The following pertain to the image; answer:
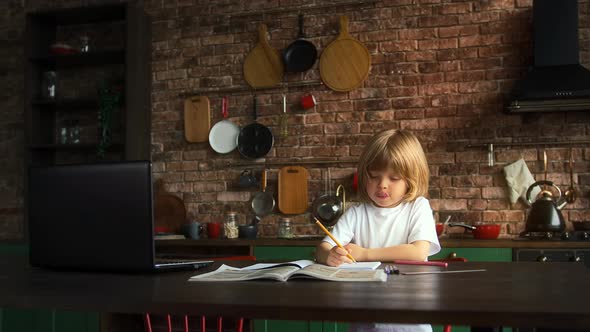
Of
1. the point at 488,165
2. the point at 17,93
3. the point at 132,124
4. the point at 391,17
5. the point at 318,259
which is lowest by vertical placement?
the point at 318,259

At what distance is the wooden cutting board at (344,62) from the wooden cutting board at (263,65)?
316 millimetres

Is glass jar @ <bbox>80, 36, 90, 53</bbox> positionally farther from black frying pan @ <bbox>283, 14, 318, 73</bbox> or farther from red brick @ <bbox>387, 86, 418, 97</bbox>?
red brick @ <bbox>387, 86, 418, 97</bbox>

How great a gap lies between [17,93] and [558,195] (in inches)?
154

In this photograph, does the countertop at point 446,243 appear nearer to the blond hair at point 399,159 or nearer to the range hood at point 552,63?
the range hood at point 552,63

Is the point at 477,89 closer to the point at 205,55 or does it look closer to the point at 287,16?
the point at 287,16

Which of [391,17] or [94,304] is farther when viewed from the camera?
[391,17]

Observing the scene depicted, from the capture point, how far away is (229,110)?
157 inches

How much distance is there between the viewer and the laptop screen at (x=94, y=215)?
137 cm

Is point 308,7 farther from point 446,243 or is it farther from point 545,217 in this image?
point 545,217

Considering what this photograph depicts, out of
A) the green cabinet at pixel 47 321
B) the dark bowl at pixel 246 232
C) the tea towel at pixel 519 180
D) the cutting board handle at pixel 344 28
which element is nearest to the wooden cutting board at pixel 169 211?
the dark bowl at pixel 246 232

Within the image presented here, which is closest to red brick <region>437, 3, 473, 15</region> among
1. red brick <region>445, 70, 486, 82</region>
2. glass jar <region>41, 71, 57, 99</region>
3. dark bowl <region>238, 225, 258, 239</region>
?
red brick <region>445, 70, 486, 82</region>

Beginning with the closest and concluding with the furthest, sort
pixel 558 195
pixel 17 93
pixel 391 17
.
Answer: pixel 558 195, pixel 391 17, pixel 17 93

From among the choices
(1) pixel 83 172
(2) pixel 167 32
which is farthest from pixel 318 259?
(2) pixel 167 32

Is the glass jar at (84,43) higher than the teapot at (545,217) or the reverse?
higher
